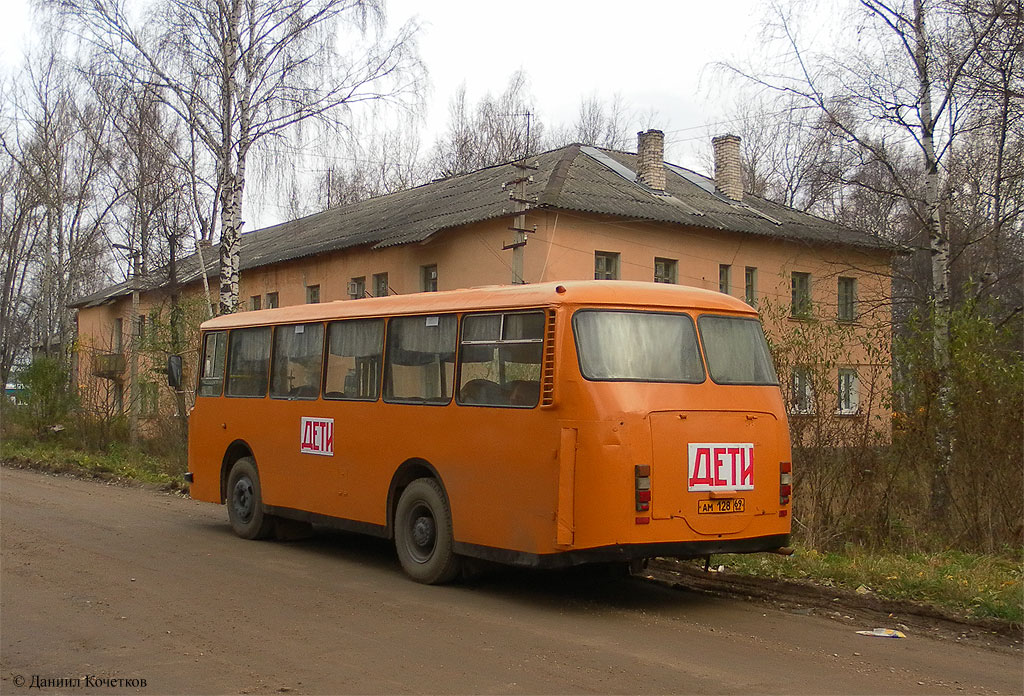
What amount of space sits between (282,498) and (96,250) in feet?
141

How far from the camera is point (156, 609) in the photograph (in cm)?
870

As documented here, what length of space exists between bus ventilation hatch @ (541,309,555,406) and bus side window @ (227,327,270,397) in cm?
530

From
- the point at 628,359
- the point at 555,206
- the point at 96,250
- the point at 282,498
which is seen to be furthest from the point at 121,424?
the point at 96,250

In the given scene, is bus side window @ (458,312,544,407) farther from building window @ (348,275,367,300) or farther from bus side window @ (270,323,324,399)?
building window @ (348,275,367,300)

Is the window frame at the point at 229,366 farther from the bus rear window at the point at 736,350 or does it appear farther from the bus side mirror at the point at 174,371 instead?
the bus rear window at the point at 736,350

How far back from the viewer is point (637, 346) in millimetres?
9031

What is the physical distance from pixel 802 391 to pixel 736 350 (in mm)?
3472

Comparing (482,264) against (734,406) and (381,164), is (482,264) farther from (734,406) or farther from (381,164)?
(381,164)

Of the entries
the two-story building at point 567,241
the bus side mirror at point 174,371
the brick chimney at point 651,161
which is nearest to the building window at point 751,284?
the two-story building at point 567,241

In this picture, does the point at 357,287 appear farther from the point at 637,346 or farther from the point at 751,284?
the point at 637,346

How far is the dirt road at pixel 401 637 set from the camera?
666cm

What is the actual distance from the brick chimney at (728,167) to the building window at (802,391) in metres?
22.8

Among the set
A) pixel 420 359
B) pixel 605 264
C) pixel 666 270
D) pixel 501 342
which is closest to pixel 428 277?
pixel 605 264

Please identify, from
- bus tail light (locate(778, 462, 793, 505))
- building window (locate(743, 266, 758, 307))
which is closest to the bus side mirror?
bus tail light (locate(778, 462, 793, 505))
